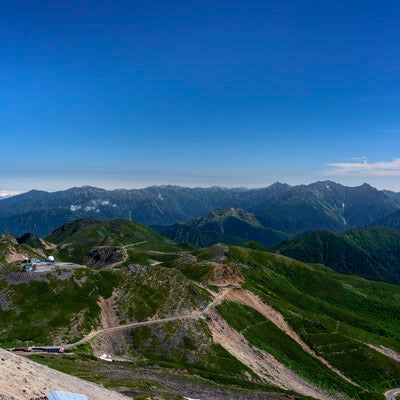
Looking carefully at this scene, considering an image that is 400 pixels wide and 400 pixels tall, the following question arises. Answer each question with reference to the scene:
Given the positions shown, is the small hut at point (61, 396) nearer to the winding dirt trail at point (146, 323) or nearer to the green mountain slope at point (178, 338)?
the green mountain slope at point (178, 338)

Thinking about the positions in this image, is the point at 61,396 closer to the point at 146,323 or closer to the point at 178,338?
the point at 178,338

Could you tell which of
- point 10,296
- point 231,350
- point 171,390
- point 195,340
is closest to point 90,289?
point 10,296

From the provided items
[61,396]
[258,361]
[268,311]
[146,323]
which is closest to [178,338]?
[146,323]

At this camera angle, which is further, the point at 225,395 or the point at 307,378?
the point at 307,378

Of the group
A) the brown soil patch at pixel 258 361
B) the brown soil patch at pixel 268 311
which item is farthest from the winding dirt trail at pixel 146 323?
the brown soil patch at pixel 268 311

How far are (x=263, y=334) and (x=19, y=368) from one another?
12132 cm

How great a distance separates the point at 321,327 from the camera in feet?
565

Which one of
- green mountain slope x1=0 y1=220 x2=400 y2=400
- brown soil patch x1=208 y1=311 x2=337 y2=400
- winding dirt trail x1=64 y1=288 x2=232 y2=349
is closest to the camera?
green mountain slope x1=0 y1=220 x2=400 y2=400

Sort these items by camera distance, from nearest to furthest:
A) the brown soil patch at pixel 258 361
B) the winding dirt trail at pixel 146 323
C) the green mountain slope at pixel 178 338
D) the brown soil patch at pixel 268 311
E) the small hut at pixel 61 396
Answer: the small hut at pixel 61 396 → the green mountain slope at pixel 178 338 → the winding dirt trail at pixel 146 323 → the brown soil patch at pixel 258 361 → the brown soil patch at pixel 268 311

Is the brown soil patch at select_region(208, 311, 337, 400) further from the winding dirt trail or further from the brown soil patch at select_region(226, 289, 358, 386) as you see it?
the brown soil patch at select_region(226, 289, 358, 386)

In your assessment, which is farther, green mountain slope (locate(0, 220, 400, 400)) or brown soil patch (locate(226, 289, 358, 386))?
brown soil patch (locate(226, 289, 358, 386))

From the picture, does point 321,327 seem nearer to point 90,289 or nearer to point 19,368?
point 90,289

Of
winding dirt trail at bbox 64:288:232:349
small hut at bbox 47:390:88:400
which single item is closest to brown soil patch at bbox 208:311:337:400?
winding dirt trail at bbox 64:288:232:349

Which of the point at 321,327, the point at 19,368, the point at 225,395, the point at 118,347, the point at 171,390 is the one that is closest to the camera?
the point at 19,368
